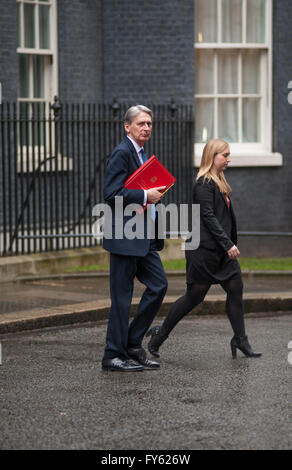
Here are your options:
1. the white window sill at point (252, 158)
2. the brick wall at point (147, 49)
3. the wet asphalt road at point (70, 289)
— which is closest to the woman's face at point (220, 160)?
the wet asphalt road at point (70, 289)

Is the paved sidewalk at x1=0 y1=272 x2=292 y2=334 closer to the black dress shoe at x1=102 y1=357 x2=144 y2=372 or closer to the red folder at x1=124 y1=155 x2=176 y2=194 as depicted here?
the black dress shoe at x1=102 y1=357 x2=144 y2=372

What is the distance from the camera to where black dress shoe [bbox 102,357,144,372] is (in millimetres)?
6855

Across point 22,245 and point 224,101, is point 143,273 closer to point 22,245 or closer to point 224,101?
point 22,245

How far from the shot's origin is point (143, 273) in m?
6.94

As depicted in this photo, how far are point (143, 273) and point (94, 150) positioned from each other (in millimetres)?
6074

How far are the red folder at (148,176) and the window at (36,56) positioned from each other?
21.4ft

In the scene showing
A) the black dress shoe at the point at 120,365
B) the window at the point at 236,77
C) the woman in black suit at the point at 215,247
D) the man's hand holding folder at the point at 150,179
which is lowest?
the black dress shoe at the point at 120,365

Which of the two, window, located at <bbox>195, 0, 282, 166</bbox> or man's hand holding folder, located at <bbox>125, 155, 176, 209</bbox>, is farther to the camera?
window, located at <bbox>195, 0, 282, 166</bbox>

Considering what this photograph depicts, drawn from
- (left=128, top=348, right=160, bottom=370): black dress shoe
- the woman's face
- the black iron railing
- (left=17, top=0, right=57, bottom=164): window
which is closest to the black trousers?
(left=128, top=348, right=160, bottom=370): black dress shoe

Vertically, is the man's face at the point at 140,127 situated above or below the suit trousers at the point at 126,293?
above

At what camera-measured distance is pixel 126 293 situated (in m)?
6.89

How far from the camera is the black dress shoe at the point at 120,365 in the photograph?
6855 mm

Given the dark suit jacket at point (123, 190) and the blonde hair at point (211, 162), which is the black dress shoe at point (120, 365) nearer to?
the dark suit jacket at point (123, 190)
